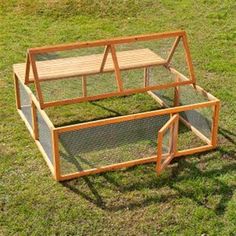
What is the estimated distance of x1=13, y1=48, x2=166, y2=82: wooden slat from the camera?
720cm

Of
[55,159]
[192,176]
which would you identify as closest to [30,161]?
[55,159]

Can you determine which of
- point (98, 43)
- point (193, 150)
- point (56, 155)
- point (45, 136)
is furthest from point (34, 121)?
point (193, 150)

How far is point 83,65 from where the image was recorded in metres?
7.46

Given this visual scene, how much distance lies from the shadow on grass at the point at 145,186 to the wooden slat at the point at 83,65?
169 cm

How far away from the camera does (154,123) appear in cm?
655

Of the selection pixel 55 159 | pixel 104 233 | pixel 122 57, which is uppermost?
pixel 122 57

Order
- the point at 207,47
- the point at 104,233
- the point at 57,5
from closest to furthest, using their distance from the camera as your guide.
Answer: the point at 104,233
the point at 207,47
the point at 57,5

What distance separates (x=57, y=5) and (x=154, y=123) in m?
6.92

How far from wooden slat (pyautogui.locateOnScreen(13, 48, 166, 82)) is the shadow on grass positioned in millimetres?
1686

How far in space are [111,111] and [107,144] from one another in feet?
4.90

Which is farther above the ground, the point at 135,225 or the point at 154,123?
the point at 154,123

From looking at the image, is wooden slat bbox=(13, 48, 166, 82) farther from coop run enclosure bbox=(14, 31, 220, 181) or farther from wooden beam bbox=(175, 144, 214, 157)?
wooden beam bbox=(175, 144, 214, 157)

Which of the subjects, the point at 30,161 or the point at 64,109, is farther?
the point at 64,109

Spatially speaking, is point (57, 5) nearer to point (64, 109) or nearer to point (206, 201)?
point (64, 109)
